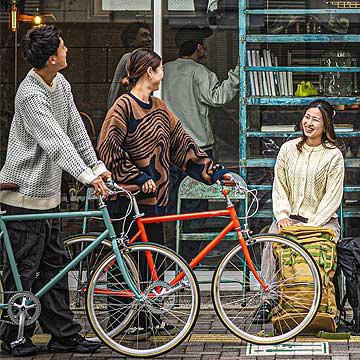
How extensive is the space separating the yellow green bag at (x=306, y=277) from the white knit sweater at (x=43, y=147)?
1.48 m

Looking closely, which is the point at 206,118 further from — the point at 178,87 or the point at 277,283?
the point at 277,283

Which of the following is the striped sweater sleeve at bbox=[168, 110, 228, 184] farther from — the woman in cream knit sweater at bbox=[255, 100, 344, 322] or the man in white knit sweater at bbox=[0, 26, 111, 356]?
the man in white knit sweater at bbox=[0, 26, 111, 356]

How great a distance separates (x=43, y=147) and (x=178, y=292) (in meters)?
1.34

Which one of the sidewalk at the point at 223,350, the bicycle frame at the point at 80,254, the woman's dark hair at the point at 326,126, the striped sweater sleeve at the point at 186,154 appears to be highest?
the woman's dark hair at the point at 326,126

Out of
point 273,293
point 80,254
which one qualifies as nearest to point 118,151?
point 80,254

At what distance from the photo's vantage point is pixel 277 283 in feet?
25.3

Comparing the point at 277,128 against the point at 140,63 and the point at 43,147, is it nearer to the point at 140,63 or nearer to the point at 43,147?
the point at 140,63

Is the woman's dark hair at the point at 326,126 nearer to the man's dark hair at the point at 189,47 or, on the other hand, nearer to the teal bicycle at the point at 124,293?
the man's dark hair at the point at 189,47

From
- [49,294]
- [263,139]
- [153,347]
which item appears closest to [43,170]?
[49,294]

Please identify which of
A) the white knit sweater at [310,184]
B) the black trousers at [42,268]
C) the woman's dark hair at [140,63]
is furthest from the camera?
the white knit sweater at [310,184]

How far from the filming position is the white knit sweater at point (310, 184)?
8.26 meters

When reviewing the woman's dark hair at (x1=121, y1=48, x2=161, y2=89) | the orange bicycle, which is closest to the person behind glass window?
the woman's dark hair at (x1=121, y1=48, x2=161, y2=89)

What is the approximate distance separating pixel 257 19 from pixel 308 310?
2878mm

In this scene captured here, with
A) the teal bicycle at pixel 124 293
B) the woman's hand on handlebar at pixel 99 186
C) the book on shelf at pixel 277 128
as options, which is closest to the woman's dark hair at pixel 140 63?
the teal bicycle at pixel 124 293
